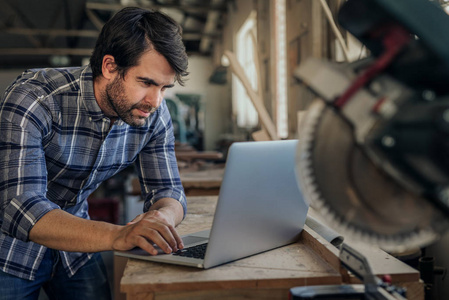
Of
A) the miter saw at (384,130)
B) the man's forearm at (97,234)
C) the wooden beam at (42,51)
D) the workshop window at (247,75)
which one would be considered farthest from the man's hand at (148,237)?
the wooden beam at (42,51)

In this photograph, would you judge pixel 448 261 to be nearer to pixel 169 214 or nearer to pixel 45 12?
pixel 169 214

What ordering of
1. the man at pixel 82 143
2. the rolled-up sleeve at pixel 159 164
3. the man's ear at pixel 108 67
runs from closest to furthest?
the man at pixel 82 143, the man's ear at pixel 108 67, the rolled-up sleeve at pixel 159 164

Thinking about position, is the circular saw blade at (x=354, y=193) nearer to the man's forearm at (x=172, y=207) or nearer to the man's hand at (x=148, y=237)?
the man's hand at (x=148, y=237)

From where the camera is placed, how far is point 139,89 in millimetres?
1321

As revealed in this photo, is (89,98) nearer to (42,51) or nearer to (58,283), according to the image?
(58,283)

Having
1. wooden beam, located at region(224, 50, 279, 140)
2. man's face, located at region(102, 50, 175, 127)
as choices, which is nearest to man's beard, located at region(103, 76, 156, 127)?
man's face, located at region(102, 50, 175, 127)

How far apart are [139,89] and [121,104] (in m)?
0.07

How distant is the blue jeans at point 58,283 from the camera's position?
1.23 metres

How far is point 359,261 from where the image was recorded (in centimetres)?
73

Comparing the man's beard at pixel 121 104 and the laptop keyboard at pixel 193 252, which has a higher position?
the man's beard at pixel 121 104

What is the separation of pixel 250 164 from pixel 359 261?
28 cm

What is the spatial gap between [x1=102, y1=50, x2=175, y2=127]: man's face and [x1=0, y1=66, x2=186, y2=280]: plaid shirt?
55 millimetres

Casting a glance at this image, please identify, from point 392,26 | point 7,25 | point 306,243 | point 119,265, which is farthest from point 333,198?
point 7,25

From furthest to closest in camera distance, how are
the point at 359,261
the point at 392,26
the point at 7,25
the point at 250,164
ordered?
the point at 7,25
the point at 250,164
the point at 359,261
the point at 392,26
